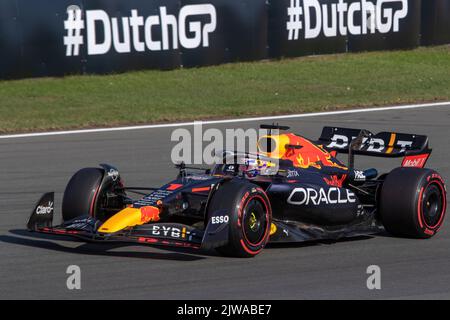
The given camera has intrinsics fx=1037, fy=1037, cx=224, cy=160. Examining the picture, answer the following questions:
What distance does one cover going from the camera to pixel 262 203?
8625mm

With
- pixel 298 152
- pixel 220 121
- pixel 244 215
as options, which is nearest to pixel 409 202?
pixel 298 152

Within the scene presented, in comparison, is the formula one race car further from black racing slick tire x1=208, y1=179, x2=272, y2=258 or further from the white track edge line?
the white track edge line

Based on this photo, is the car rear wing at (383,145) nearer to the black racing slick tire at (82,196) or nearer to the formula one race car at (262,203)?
the formula one race car at (262,203)

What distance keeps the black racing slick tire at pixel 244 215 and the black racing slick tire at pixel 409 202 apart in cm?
124

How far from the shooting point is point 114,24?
751 inches

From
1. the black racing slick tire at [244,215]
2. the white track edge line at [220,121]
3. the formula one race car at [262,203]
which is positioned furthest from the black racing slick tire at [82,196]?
the white track edge line at [220,121]

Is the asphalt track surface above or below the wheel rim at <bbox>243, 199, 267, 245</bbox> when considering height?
below

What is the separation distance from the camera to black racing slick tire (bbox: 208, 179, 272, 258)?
8.30m

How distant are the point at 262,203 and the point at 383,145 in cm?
213

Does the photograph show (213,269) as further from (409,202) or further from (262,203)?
(409,202)

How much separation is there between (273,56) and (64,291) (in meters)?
14.3

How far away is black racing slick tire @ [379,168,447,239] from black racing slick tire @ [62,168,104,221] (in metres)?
2.57

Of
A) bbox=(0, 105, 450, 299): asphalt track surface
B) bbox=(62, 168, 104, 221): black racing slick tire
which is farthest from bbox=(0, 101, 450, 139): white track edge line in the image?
bbox=(62, 168, 104, 221): black racing slick tire
